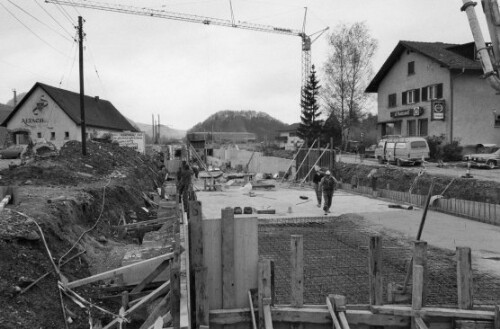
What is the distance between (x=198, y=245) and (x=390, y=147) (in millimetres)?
23255

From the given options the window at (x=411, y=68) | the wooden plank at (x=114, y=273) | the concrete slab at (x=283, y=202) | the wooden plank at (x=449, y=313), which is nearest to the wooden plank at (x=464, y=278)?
the wooden plank at (x=449, y=313)

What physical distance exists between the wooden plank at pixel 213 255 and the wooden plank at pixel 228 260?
0.22ft

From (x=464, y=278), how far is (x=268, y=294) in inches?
109

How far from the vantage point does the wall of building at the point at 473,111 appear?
30.4 metres

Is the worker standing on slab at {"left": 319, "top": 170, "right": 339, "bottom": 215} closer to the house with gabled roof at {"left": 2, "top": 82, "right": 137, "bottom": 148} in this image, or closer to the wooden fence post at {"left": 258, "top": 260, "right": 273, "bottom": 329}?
the wooden fence post at {"left": 258, "top": 260, "right": 273, "bottom": 329}

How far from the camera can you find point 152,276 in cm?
775

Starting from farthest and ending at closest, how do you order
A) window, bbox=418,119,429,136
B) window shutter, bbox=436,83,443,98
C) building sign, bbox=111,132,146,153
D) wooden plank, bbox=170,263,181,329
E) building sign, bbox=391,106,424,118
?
1. building sign, bbox=111,132,146,153
2. building sign, bbox=391,106,424,118
3. window, bbox=418,119,429,136
4. window shutter, bbox=436,83,443,98
5. wooden plank, bbox=170,263,181,329

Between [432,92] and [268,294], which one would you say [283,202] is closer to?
[268,294]

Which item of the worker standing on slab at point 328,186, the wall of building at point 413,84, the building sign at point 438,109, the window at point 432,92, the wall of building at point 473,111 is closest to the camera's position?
the worker standing on slab at point 328,186

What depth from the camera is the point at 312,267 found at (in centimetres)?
880

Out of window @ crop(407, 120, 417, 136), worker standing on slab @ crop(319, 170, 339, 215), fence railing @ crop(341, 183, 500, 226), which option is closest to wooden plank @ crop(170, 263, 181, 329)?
worker standing on slab @ crop(319, 170, 339, 215)

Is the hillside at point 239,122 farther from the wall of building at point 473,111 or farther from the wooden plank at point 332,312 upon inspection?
the wooden plank at point 332,312

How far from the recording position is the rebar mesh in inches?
292

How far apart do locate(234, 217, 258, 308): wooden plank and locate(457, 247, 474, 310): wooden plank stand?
287cm
